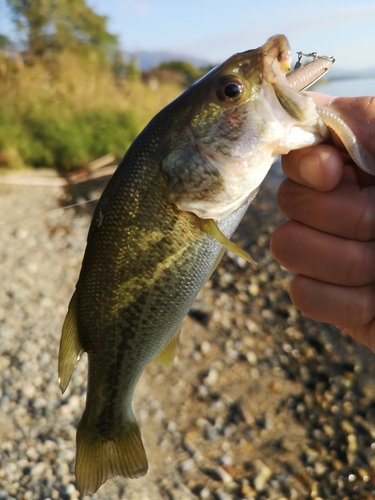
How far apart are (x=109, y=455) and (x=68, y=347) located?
61cm

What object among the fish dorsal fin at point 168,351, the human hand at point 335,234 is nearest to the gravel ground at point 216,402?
the fish dorsal fin at point 168,351

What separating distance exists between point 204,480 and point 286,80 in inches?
167

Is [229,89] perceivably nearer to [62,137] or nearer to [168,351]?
[168,351]

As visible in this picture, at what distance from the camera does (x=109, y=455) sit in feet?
7.84

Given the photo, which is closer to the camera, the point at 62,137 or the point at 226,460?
the point at 226,460

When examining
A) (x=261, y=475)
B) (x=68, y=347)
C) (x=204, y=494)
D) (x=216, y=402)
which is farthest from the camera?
(x=216, y=402)

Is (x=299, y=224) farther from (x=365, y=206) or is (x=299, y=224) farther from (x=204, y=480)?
(x=204, y=480)

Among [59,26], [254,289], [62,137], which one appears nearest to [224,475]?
[254,289]

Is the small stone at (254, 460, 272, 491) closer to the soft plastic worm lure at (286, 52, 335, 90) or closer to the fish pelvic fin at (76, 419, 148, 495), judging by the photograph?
the fish pelvic fin at (76, 419, 148, 495)

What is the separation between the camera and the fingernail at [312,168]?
2039 millimetres

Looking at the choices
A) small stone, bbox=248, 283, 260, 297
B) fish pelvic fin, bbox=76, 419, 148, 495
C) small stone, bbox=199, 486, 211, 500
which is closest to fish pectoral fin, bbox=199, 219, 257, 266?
fish pelvic fin, bbox=76, 419, 148, 495

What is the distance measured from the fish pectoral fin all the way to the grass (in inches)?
468

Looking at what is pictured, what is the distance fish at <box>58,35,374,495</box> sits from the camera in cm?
192

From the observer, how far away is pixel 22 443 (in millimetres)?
4910
